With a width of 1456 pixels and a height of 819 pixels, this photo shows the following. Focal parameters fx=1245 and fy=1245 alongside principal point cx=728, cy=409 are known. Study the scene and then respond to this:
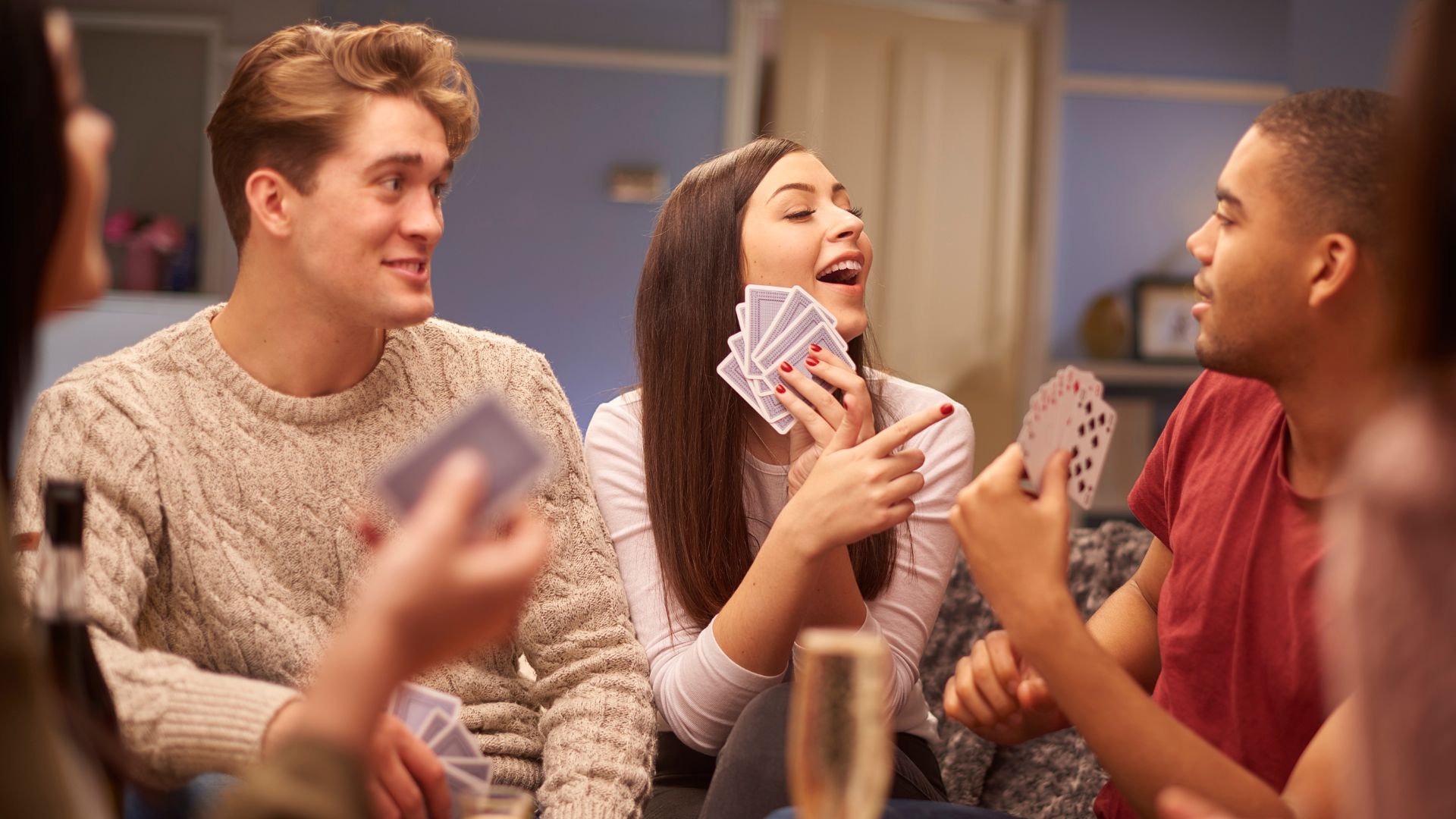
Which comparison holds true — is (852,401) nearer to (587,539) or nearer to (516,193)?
(587,539)

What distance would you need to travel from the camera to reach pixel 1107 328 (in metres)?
5.99

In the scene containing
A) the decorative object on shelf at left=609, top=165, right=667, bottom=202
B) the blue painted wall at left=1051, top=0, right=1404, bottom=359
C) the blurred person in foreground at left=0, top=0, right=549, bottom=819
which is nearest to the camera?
the blurred person in foreground at left=0, top=0, right=549, bottom=819

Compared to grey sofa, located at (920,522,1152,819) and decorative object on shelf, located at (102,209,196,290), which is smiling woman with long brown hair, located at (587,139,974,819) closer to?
grey sofa, located at (920,522,1152,819)

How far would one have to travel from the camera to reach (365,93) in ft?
6.35

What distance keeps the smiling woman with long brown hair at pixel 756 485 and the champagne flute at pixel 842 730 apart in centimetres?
64

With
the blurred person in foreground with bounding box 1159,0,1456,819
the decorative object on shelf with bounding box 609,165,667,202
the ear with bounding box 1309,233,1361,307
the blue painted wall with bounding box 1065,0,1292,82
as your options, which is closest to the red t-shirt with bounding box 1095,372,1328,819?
the ear with bounding box 1309,233,1361,307

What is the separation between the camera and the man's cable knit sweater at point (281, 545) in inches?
68.7

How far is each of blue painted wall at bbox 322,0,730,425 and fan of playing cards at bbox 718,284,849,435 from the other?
12.0ft

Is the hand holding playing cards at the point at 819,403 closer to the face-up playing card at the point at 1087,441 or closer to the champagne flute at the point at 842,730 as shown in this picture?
the face-up playing card at the point at 1087,441

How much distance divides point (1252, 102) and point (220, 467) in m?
5.81

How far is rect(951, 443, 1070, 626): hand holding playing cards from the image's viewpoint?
1.33 meters

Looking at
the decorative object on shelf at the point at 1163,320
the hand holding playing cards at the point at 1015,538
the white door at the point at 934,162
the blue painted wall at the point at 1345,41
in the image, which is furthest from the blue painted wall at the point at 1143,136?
the hand holding playing cards at the point at 1015,538

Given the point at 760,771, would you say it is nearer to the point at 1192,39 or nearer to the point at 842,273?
the point at 842,273

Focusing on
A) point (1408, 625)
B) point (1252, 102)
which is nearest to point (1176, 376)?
point (1252, 102)
